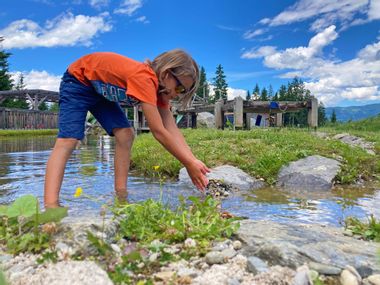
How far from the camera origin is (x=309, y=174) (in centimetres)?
552

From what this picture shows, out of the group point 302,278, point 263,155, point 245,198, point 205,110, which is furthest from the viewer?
point 205,110

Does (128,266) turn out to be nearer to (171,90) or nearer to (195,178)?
(195,178)

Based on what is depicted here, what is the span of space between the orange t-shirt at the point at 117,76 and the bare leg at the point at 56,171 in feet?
1.76

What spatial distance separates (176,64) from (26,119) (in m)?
34.5

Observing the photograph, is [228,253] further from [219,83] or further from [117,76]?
[219,83]

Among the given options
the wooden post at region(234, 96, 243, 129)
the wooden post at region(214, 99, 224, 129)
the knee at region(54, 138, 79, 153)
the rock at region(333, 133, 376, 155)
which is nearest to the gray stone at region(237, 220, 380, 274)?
the knee at region(54, 138, 79, 153)

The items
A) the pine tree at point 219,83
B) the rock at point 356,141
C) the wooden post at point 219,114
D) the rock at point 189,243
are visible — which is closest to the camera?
the rock at point 189,243

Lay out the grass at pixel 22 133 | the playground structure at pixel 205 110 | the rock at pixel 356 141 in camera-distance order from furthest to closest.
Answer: the grass at pixel 22 133 < the playground structure at pixel 205 110 < the rock at pixel 356 141

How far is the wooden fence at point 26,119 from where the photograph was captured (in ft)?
106

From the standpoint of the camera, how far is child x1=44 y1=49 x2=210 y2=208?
2953 mm

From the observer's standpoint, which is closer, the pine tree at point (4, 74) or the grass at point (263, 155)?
the grass at point (263, 155)

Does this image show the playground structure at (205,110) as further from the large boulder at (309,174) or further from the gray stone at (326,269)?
the gray stone at (326,269)

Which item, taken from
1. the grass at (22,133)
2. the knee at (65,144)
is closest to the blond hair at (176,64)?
the knee at (65,144)

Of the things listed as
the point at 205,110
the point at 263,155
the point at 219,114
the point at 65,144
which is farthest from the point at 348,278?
the point at 205,110
